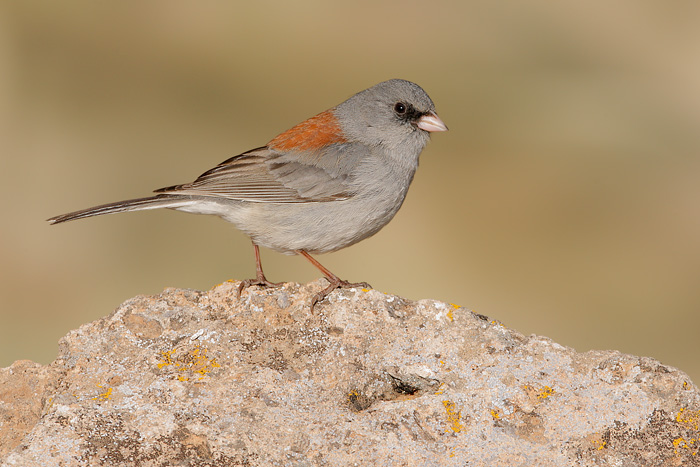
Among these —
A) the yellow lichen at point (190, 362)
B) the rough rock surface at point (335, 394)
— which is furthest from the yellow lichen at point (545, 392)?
the yellow lichen at point (190, 362)

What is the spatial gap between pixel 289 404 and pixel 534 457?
1.00 metres

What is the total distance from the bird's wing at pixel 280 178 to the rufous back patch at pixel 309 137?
4cm

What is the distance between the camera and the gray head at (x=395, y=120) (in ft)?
16.0

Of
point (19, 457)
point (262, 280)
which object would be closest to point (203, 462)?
point (19, 457)

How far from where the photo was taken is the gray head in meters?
4.88

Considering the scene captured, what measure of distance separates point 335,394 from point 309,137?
2.15 meters

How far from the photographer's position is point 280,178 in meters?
4.71

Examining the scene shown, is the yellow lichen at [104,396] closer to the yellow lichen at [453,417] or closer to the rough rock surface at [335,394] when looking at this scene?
the rough rock surface at [335,394]

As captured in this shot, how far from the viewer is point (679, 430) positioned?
9.69 ft

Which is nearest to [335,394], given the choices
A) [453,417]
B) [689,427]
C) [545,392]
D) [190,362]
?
[453,417]

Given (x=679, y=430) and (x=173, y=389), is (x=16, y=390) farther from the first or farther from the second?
(x=679, y=430)

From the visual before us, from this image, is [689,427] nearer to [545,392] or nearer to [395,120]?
[545,392]

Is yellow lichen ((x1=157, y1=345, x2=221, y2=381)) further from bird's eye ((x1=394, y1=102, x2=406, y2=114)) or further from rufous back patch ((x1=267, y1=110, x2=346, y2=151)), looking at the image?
bird's eye ((x1=394, y1=102, x2=406, y2=114))

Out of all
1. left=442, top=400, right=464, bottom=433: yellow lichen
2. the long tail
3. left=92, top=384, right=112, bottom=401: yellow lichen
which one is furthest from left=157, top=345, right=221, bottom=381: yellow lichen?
the long tail
